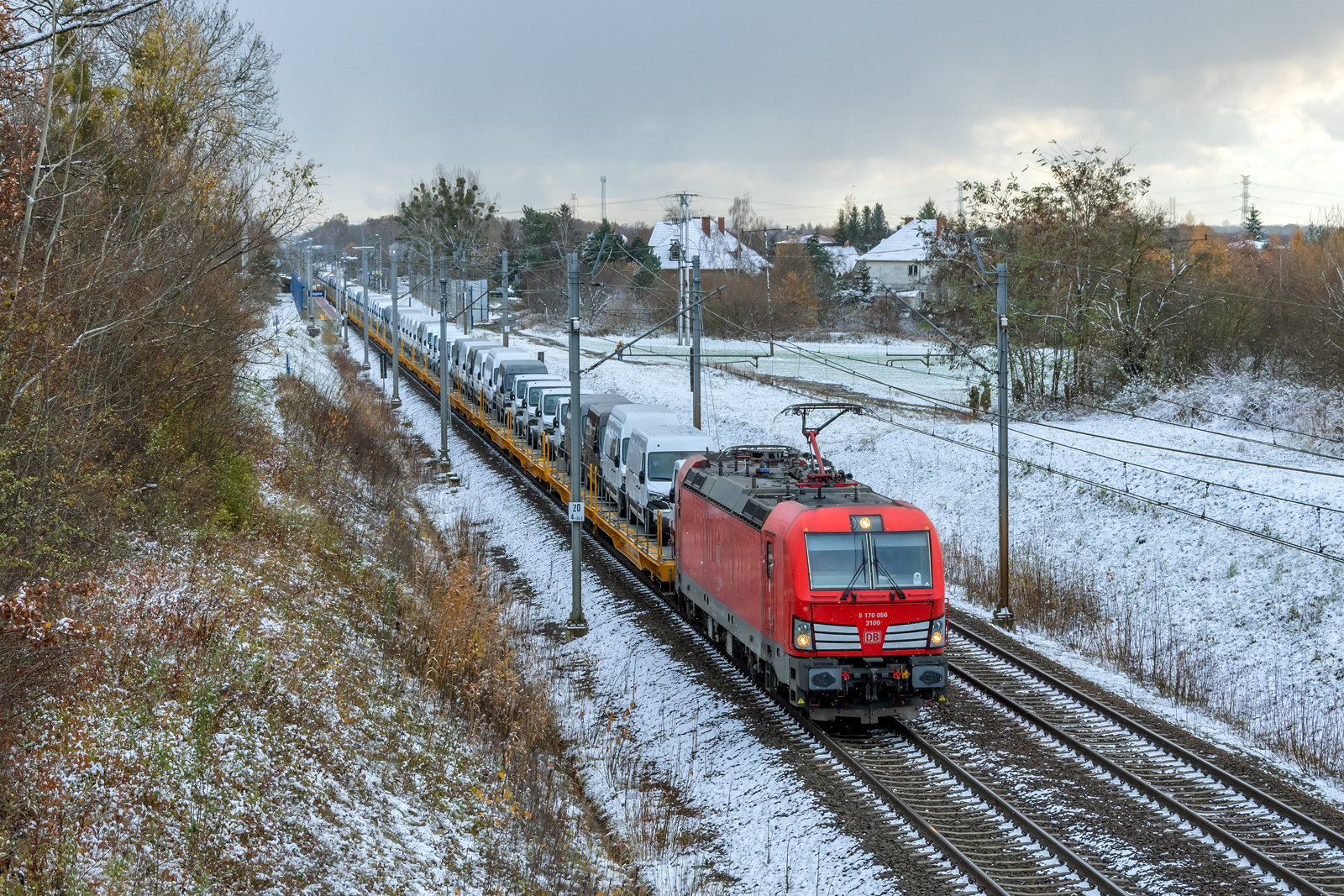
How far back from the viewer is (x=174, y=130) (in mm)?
18172

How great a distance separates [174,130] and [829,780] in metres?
14.4

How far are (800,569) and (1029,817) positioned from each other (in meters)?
3.70

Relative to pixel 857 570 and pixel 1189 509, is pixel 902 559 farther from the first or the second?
pixel 1189 509

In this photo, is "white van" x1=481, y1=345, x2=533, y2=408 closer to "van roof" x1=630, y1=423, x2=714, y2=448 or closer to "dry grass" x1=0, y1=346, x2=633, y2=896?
"van roof" x1=630, y1=423, x2=714, y2=448

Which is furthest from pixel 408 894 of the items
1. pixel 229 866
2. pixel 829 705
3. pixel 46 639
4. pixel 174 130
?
pixel 174 130

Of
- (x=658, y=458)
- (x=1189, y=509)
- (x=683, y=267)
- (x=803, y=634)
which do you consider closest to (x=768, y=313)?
(x=683, y=267)

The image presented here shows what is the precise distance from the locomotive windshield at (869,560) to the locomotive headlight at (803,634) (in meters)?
0.45

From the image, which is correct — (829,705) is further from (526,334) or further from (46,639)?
(526,334)

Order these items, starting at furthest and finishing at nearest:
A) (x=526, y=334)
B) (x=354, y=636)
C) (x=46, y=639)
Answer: (x=526, y=334)
(x=354, y=636)
(x=46, y=639)

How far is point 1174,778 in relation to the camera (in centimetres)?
1262

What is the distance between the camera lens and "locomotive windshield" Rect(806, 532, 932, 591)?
531 inches

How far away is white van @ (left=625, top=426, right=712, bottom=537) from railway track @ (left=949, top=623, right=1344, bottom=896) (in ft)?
23.3

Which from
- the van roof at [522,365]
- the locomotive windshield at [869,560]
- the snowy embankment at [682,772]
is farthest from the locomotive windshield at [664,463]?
the van roof at [522,365]

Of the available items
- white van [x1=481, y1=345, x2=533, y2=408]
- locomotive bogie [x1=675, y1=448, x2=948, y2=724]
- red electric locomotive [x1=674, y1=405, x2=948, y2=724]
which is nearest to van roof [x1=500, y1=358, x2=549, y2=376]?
white van [x1=481, y1=345, x2=533, y2=408]
